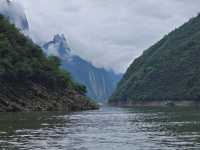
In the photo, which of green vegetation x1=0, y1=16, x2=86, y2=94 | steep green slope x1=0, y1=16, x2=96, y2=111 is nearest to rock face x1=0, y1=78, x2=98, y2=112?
steep green slope x1=0, y1=16, x2=96, y2=111

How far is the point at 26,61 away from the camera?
543ft

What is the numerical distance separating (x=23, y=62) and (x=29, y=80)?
5663 mm

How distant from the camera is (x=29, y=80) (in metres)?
163

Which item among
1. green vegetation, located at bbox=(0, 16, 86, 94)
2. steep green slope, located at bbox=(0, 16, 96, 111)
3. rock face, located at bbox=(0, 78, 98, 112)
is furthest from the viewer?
green vegetation, located at bbox=(0, 16, 86, 94)

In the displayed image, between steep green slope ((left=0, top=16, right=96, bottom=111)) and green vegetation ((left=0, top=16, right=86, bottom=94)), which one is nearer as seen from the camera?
steep green slope ((left=0, top=16, right=96, bottom=111))

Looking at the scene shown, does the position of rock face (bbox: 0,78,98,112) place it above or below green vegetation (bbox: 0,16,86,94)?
below

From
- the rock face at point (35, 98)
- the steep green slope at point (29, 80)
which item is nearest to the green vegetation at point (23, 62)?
the steep green slope at point (29, 80)

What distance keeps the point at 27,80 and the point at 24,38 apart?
22419 mm

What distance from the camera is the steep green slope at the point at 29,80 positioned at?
149 m

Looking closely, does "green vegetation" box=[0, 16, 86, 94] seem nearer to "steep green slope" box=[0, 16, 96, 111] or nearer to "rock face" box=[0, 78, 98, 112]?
"steep green slope" box=[0, 16, 96, 111]

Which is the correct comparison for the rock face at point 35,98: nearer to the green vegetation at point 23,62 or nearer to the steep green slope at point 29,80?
the steep green slope at point 29,80

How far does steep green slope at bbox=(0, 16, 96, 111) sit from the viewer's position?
149m

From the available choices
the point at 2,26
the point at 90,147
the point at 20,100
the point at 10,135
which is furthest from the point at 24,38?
the point at 90,147

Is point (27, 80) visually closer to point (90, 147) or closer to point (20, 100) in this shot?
point (20, 100)
